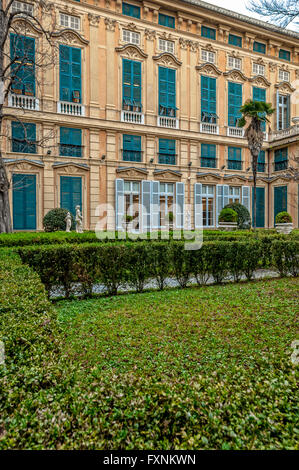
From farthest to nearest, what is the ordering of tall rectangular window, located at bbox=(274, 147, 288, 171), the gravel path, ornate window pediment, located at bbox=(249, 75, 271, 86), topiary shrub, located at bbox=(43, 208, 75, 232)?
tall rectangular window, located at bbox=(274, 147, 288, 171)
ornate window pediment, located at bbox=(249, 75, 271, 86)
topiary shrub, located at bbox=(43, 208, 75, 232)
the gravel path

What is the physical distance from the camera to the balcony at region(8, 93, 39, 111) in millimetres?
16484

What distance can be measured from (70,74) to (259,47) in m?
15.9

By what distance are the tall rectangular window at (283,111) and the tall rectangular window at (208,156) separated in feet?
26.1

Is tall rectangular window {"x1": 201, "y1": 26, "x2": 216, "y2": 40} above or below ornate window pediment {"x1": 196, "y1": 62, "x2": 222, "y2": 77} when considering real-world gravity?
above

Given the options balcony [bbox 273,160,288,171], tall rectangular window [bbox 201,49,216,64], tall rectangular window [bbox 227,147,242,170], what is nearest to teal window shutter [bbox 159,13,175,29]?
tall rectangular window [bbox 201,49,216,64]

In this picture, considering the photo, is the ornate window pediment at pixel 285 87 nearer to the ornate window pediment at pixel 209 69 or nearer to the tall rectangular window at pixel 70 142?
the ornate window pediment at pixel 209 69

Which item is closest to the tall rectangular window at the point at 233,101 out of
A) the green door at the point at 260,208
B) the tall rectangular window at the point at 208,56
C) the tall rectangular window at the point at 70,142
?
the tall rectangular window at the point at 208,56

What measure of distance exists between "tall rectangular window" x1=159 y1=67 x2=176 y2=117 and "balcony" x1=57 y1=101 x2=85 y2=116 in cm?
548

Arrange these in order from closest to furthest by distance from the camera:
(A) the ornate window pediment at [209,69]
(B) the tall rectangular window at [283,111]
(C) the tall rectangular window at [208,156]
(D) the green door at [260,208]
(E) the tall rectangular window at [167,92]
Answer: (E) the tall rectangular window at [167,92]
(A) the ornate window pediment at [209,69]
(C) the tall rectangular window at [208,156]
(D) the green door at [260,208]
(B) the tall rectangular window at [283,111]

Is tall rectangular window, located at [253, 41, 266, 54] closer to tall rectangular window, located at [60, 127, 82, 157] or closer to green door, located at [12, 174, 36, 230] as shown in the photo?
tall rectangular window, located at [60, 127, 82, 157]

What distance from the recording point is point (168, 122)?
68.5 feet

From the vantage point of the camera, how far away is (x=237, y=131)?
2338cm

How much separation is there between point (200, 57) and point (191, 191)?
388 inches

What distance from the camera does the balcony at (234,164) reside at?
75.9ft
